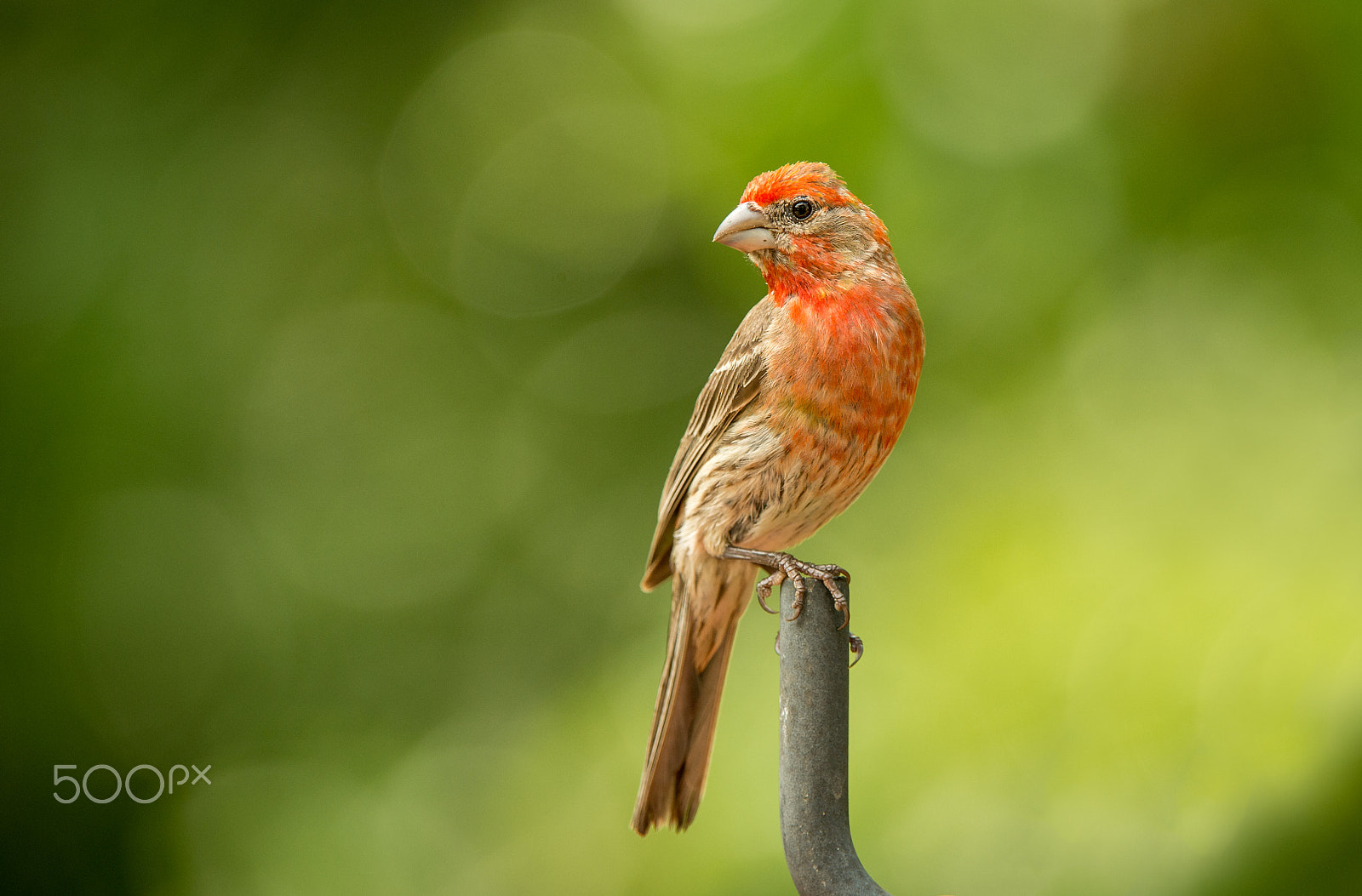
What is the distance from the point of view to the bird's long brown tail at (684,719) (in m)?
2.46

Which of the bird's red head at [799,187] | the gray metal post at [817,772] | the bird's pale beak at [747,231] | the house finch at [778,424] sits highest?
the bird's red head at [799,187]

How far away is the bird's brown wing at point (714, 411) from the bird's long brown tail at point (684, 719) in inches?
3.8

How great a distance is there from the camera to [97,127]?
4488 mm

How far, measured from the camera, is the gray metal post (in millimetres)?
1833

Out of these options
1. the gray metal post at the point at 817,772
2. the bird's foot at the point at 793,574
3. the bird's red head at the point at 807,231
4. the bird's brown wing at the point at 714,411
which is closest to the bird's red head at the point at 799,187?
the bird's red head at the point at 807,231

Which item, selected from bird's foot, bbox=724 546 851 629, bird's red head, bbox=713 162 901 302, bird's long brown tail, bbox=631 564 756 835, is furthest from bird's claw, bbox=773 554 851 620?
bird's red head, bbox=713 162 901 302

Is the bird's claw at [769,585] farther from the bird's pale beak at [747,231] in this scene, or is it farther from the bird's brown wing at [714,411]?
the bird's pale beak at [747,231]

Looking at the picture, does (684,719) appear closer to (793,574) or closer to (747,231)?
(793,574)

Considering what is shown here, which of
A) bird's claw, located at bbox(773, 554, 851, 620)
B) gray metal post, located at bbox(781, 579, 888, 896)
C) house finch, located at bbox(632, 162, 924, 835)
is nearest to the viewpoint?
gray metal post, located at bbox(781, 579, 888, 896)

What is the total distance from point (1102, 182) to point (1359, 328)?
0.94 metres

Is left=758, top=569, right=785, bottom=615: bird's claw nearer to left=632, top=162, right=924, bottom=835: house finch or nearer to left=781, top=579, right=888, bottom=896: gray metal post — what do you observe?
left=632, top=162, right=924, bottom=835: house finch

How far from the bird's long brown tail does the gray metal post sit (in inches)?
24.7

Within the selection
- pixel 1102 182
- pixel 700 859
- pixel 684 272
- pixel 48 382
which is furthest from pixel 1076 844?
pixel 48 382

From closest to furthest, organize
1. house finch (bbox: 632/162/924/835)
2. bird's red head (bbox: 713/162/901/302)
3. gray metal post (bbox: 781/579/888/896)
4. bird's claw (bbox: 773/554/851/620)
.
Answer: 1. gray metal post (bbox: 781/579/888/896)
2. bird's claw (bbox: 773/554/851/620)
3. house finch (bbox: 632/162/924/835)
4. bird's red head (bbox: 713/162/901/302)
